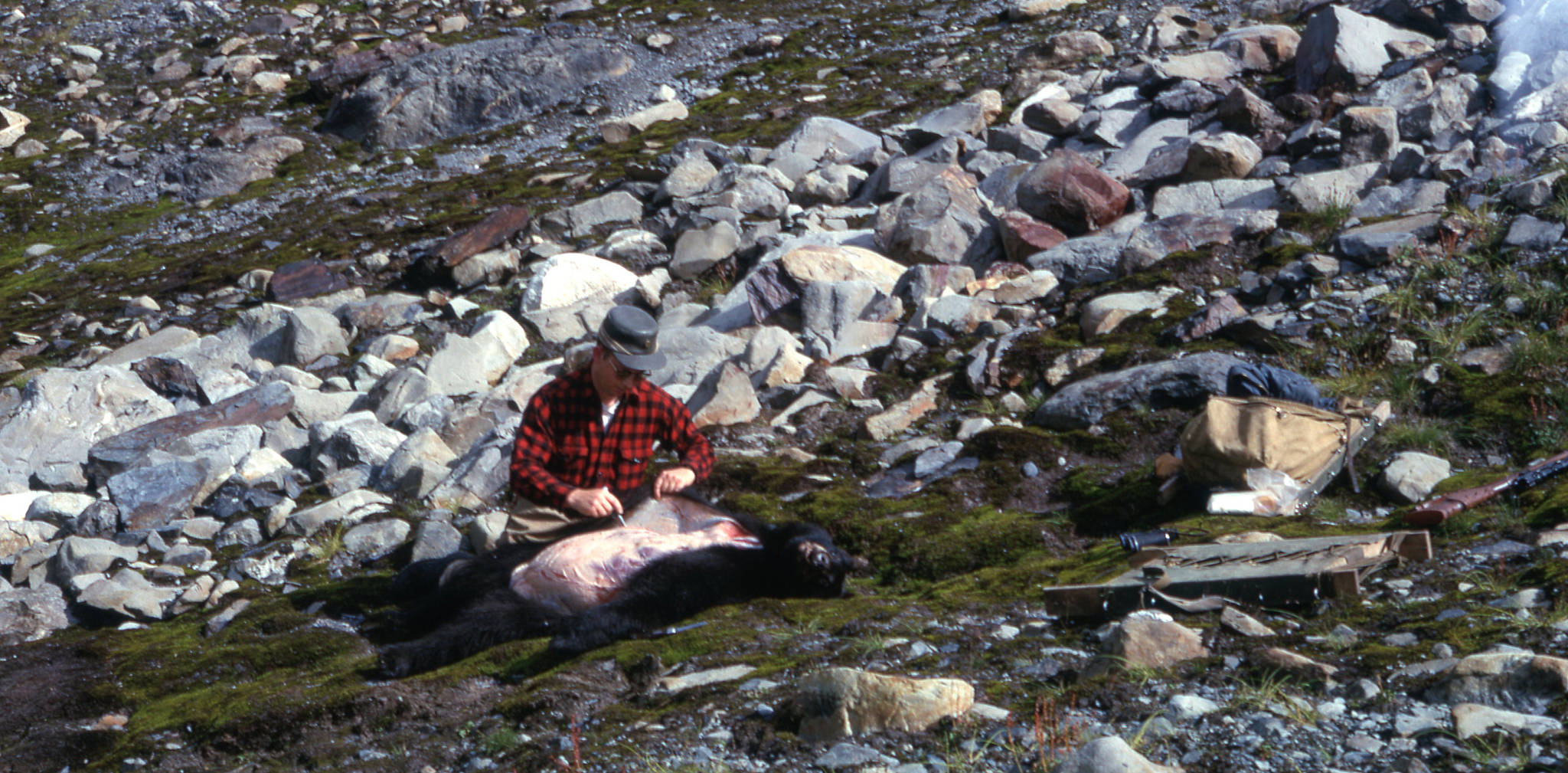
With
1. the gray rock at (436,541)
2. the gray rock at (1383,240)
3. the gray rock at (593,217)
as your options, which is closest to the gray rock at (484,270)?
the gray rock at (593,217)

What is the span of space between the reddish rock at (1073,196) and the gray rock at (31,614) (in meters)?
7.59

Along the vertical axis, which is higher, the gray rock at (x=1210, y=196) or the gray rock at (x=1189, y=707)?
the gray rock at (x=1189, y=707)

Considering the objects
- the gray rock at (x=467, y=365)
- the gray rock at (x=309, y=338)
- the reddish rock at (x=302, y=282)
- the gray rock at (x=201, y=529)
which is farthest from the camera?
the reddish rock at (x=302, y=282)

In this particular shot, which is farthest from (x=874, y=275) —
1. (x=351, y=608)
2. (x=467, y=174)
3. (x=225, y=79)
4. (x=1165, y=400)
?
(x=225, y=79)

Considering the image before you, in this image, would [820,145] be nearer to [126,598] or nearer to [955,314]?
[955,314]

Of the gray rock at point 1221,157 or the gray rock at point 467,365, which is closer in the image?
the gray rock at point 467,365

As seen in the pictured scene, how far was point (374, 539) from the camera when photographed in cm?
693

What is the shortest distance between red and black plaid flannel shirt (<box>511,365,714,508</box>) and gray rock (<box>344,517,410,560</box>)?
1.77 m

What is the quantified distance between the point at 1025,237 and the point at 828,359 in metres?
2.14

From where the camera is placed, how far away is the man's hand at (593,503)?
508cm

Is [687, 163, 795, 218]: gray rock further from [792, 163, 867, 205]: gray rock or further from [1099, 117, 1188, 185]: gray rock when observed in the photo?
[1099, 117, 1188, 185]: gray rock

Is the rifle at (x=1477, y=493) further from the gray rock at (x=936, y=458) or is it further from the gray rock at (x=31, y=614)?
the gray rock at (x=31, y=614)

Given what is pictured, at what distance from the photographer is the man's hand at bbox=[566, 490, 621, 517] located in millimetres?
5082

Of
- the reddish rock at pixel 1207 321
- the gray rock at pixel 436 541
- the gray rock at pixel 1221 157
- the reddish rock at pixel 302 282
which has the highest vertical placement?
the gray rock at pixel 1221 157
